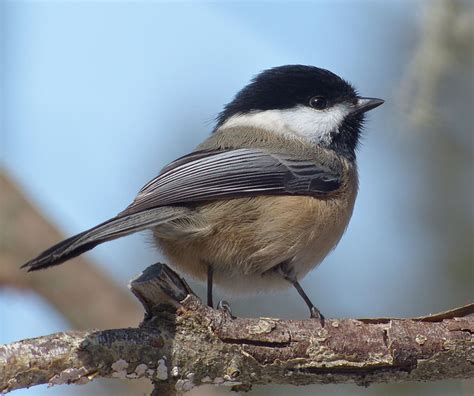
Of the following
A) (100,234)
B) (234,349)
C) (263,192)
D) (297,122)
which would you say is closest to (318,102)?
(297,122)

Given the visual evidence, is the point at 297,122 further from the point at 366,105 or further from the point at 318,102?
the point at 366,105

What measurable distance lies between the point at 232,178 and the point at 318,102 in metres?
0.77

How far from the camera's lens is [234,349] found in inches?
101

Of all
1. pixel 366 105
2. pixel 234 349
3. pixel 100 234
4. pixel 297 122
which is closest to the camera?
pixel 234 349

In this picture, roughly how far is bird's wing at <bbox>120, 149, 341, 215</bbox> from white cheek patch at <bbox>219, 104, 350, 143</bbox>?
0.22 m

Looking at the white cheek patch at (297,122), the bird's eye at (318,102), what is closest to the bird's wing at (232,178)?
the white cheek patch at (297,122)

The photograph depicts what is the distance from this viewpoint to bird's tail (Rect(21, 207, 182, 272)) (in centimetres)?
255

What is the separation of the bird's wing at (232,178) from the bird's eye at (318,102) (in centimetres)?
36

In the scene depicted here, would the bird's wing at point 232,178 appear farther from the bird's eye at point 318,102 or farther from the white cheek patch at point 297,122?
the bird's eye at point 318,102

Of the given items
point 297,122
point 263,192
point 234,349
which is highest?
point 297,122

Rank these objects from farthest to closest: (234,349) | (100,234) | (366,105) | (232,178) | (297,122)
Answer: (366,105) < (297,122) < (232,178) < (100,234) < (234,349)

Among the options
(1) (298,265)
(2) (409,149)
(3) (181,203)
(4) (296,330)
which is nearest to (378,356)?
(4) (296,330)

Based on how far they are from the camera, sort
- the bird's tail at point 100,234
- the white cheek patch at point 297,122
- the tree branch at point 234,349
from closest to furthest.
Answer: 1. the tree branch at point 234,349
2. the bird's tail at point 100,234
3. the white cheek patch at point 297,122

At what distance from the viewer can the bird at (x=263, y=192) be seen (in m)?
3.09
